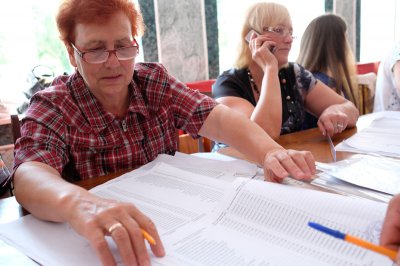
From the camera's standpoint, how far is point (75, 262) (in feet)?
1.94

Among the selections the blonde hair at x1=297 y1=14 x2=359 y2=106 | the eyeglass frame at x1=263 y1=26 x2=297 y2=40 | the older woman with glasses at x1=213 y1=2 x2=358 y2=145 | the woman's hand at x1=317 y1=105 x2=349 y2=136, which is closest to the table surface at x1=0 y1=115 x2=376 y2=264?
the woman's hand at x1=317 y1=105 x2=349 y2=136

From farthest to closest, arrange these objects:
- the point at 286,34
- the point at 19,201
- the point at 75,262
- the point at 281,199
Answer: the point at 286,34, the point at 19,201, the point at 281,199, the point at 75,262

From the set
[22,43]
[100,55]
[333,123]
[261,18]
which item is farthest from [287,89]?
[22,43]

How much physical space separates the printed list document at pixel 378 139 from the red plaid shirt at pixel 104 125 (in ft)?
1.47

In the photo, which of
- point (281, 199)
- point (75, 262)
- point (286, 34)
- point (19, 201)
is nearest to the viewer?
point (75, 262)

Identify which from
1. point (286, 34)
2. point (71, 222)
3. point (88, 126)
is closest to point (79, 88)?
point (88, 126)

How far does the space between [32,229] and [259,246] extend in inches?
16.9

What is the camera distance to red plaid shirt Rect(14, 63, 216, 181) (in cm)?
98

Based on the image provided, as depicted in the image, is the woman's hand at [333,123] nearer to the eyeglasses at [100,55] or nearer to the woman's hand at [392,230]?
the eyeglasses at [100,55]

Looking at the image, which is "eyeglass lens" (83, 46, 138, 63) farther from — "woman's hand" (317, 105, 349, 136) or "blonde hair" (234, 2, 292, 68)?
"blonde hair" (234, 2, 292, 68)

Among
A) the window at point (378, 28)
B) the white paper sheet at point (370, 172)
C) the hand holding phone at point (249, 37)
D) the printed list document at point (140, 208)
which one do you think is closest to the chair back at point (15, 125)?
the printed list document at point (140, 208)

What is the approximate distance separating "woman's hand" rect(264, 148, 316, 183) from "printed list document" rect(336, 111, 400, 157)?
317 mm

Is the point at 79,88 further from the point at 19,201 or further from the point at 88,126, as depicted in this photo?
the point at 19,201

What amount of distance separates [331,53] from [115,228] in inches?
74.7
